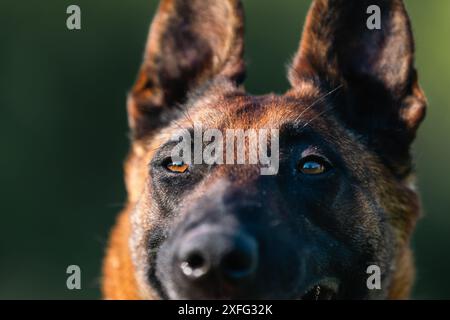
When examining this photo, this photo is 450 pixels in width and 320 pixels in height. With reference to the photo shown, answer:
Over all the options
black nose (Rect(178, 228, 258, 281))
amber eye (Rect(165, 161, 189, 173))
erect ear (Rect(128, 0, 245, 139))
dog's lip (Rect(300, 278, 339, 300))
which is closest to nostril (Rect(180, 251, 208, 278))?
black nose (Rect(178, 228, 258, 281))

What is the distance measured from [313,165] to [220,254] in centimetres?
114

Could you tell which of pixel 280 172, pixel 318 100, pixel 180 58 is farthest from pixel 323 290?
pixel 180 58

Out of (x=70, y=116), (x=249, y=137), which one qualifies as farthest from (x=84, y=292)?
(x=249, y=137)

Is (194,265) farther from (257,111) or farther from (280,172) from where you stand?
(257,111)

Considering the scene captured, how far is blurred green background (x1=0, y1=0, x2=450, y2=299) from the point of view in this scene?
12922 millimetres

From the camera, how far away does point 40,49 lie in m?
13.4

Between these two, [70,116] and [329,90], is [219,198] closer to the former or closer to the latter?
[329,90]

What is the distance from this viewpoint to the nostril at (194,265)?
12.7ft

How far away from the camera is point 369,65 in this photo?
18.4 ft

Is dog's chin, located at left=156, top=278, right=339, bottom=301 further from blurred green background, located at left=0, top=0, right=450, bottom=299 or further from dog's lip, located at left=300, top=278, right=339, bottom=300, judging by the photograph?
blurred green background, located at left=0, top=0, right=450, bottom=299

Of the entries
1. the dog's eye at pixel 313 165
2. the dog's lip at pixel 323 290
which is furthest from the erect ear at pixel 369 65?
the dog's lip at pixel 323 290

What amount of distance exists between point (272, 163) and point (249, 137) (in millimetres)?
314

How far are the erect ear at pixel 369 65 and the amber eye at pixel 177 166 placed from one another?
1.27m

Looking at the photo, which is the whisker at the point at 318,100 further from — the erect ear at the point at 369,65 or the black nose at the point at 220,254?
the black nose at the point at 220,254
